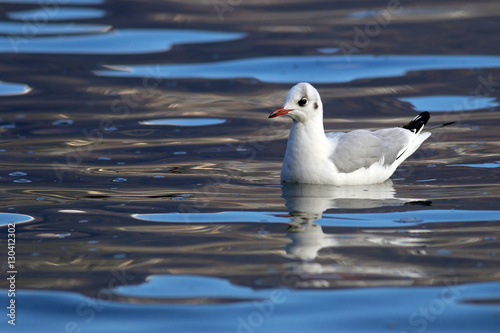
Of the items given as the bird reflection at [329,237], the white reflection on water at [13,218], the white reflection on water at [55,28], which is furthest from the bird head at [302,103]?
the white reflection on water at [55,28]

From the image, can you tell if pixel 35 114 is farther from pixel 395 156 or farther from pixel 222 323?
pixel 222 323

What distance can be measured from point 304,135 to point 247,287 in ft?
9.35

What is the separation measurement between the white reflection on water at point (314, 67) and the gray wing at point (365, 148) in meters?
4.58

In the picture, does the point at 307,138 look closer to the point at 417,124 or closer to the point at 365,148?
the point at 365,148

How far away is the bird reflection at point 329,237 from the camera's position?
6.08 meters

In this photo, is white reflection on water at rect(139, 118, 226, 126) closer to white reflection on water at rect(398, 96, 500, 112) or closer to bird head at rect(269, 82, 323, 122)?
white reflection on water at rect(398, 96, 500, 112)

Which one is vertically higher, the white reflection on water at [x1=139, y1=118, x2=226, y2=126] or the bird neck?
the white reflection on water at [x1=139, y1=118, x2=226, y2=126]

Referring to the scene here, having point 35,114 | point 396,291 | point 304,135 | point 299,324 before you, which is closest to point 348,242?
point 396,291

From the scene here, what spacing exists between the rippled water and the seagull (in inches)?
6.2

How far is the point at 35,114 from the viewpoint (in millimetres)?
11938

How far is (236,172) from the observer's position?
909cm

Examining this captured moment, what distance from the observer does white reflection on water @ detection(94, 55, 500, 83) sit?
13.9 meters

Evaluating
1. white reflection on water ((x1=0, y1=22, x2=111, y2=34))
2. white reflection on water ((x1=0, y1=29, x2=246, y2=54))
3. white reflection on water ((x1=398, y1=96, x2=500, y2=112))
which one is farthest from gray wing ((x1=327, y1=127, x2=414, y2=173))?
white reflection on water ((x1=0, y1=22, x2=111, y2=34))

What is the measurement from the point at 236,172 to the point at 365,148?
139 centimetres
